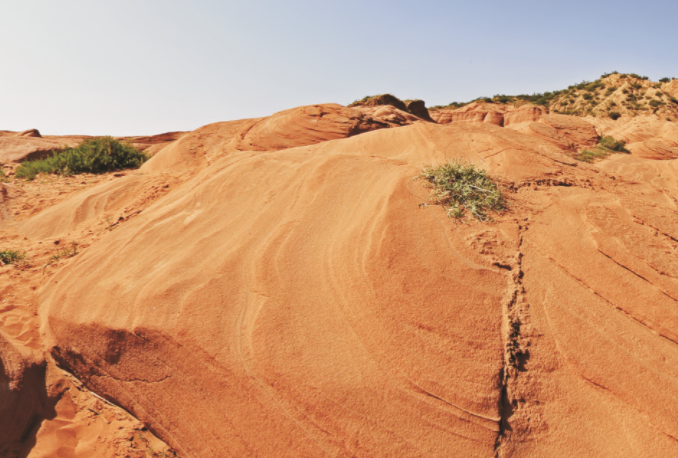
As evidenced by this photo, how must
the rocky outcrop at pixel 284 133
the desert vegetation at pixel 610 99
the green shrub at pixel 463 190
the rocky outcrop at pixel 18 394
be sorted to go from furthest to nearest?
the desert vegetation at pixel 610 99, the rocky outcrop at pixel 284 133, the green shrub at pixel 463 190, the rocky outcrop at pixel 18 394

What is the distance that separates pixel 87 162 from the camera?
902 centimetres

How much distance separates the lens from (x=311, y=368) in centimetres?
220

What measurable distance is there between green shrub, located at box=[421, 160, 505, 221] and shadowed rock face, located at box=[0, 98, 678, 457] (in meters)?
0.13

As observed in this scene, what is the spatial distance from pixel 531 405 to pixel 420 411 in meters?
0.61

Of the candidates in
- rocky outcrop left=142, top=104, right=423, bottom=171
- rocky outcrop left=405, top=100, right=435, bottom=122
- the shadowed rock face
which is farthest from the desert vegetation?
the shadowed rock face

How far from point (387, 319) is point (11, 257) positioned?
4.62 metres

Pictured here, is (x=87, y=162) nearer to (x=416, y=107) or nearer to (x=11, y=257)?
(x=11, y=257)

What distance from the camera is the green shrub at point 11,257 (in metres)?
4.21

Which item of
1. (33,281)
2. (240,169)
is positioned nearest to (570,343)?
(240,169)

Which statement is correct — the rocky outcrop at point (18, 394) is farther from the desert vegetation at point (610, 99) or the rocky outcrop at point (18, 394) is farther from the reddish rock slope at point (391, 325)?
the desert vegetation at point (610, 99)

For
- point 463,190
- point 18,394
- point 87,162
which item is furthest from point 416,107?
point 18,394

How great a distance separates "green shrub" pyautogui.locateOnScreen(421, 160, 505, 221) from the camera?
3047mm

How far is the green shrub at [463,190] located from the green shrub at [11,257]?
475 cm

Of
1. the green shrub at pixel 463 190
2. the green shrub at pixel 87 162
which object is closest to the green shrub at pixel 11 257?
the green shrub at pixel 463 190
